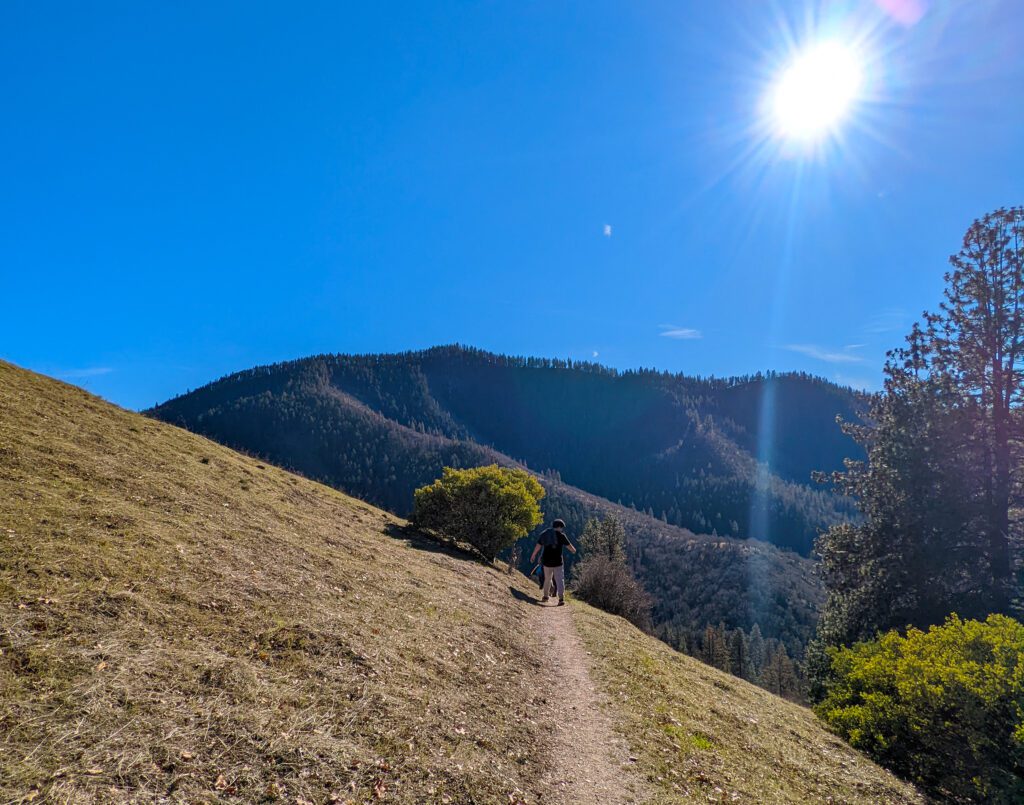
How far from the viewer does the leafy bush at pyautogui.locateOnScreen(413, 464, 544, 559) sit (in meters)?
26.6

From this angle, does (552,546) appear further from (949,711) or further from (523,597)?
(949,711)

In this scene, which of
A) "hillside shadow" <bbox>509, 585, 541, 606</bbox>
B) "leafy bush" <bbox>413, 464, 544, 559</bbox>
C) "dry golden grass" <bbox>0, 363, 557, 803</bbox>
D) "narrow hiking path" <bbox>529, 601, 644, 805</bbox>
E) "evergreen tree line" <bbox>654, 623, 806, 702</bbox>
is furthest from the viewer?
"evergreen tree line" <bbox>654, 623, 806, 702</bbox>

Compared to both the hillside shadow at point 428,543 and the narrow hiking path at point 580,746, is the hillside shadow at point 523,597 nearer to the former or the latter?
the hillside shadow at point 428,543

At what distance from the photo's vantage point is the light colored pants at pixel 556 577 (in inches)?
710

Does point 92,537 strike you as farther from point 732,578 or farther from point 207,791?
point 732,578

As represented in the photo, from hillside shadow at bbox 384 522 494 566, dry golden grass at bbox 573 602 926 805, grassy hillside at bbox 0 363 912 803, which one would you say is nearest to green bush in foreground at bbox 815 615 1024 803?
dry golden grass at bbox 573 602 926 805

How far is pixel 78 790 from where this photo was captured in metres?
4.05

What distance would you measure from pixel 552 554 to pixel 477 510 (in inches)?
384

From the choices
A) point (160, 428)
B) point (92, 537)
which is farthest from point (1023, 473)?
point (160, 428)

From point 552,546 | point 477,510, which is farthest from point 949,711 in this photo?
point 477,510

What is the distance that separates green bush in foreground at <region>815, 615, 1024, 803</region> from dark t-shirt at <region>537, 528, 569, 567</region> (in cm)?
892

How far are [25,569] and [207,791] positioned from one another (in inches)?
198

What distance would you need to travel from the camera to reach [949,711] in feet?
30.1

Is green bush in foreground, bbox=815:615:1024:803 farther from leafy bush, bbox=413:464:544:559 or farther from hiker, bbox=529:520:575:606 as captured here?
leafy bush, bbox=413:464:544:559
